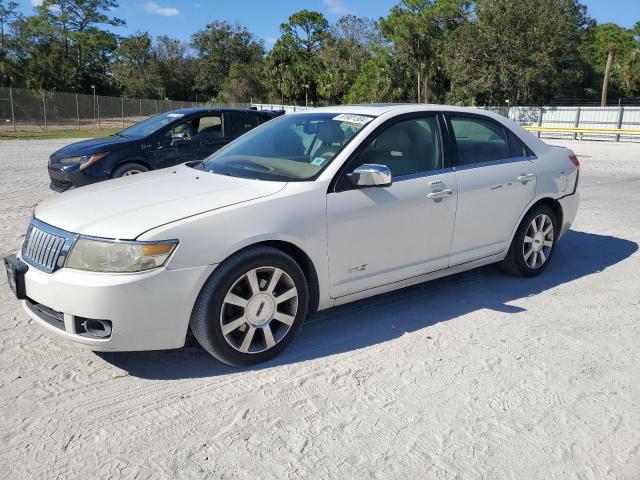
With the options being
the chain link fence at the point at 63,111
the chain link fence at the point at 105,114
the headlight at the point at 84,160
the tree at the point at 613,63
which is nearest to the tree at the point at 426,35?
the tree at the point at 613,63

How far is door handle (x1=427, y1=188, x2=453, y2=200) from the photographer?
424 cm

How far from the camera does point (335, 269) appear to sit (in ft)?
12.5

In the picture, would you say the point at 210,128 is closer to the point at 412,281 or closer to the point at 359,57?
the point at 412,281

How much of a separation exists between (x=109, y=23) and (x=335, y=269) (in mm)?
77508

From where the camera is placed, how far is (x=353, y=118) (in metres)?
4.30

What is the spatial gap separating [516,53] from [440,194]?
42.0 meters

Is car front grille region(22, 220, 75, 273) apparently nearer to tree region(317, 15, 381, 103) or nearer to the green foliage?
the green foliage

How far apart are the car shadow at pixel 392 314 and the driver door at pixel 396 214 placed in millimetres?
339

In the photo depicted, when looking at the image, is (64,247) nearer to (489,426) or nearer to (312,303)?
(312,303)

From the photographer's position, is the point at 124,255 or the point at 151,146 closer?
the point at 124,255

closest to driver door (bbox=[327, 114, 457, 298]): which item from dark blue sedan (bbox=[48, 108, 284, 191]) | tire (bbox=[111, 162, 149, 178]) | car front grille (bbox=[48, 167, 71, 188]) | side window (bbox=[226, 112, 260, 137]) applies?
tire (bbox=[111, 162, 149, 178])

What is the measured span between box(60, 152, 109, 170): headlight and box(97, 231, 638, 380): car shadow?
5.51 meters

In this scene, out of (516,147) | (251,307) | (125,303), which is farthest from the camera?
(516,147)

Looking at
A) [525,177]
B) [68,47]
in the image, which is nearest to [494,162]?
[525,177]
